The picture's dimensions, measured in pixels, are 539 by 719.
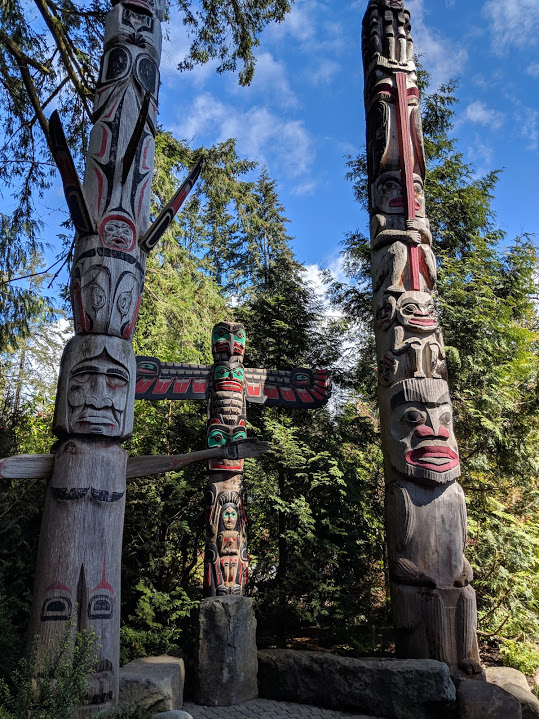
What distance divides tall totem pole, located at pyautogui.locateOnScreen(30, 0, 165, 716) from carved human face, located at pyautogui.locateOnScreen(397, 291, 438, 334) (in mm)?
2720

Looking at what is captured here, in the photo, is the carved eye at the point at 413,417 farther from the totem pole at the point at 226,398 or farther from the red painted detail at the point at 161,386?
the red painted detail at the point at 161,386

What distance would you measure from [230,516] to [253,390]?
5.47 feet

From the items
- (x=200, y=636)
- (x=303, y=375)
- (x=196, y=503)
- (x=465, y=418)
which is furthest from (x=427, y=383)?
(x=196, y=503)

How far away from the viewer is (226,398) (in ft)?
21.4

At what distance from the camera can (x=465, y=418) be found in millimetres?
8086

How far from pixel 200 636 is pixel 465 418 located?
5.20 meters

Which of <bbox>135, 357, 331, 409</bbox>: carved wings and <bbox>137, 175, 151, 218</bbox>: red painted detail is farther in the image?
<bbox>135, 357, 331, 409</bbox>: carved wings

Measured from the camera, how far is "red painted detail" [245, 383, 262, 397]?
22.9ft

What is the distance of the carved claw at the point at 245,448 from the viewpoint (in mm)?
3752

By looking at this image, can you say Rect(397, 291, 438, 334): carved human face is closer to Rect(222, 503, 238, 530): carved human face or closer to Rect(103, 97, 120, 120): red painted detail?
Rect(222, 503, 238, 530): carved human face

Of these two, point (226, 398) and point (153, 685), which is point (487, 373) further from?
point (153, 685)

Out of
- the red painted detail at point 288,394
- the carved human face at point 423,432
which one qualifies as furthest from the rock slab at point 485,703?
the red painted detail at point 288,394

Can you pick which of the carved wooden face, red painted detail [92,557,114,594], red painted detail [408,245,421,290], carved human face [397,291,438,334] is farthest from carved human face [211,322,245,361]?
red painted detail [92,557,114,594]

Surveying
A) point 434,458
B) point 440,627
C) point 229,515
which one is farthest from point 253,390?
point 440,627
